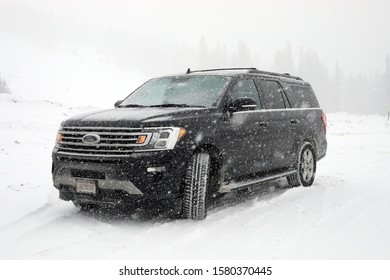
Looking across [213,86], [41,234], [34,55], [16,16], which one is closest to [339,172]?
[213,86]

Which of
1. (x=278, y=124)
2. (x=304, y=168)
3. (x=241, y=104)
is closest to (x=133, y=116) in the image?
(x=241, y=104)

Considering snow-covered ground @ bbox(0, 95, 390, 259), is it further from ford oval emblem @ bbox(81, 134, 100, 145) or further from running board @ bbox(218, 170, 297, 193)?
ford oval emblem @ bbox(81, 134, 100, 145)

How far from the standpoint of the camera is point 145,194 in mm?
4793

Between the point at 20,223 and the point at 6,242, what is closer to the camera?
the point at 6,242

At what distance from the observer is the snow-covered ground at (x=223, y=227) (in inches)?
167

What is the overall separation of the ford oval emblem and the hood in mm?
155

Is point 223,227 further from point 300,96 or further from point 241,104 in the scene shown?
point 300,96

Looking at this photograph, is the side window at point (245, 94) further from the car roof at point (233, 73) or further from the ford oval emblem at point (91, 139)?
the ford oval emblem at point (91, 139)

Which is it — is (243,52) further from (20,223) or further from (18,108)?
(20,223)

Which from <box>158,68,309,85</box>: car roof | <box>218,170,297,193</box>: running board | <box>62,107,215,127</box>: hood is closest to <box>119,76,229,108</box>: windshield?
<box>158,68,309,85</box>: car roof

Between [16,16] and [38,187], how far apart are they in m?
120

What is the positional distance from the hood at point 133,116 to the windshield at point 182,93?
377 millimetres

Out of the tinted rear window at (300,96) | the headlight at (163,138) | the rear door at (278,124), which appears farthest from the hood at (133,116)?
the tinted rear window at (300,96)

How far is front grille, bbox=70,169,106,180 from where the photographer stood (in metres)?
4.83
